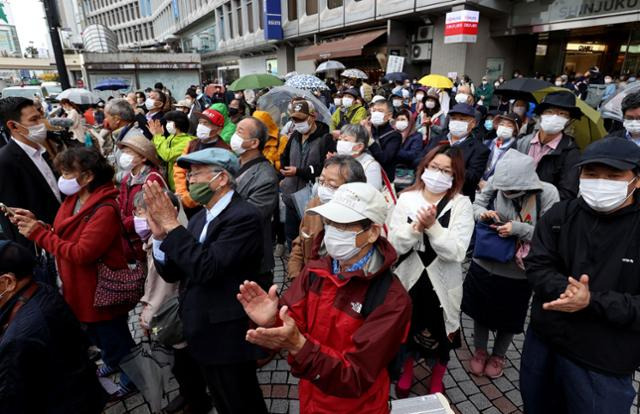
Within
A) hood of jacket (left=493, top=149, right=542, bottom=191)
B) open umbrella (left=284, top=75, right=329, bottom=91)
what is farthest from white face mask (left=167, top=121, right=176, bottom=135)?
open umbrella (left=284, top=75, right=329, bottom=91)

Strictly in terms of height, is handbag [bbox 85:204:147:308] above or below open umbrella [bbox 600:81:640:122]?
below

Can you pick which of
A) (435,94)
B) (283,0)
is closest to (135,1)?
(283,0)

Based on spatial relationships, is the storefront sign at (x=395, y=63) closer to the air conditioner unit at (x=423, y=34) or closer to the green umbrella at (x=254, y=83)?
the air conditioner unit at (x=423, y=34)

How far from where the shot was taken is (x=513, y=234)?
290cm

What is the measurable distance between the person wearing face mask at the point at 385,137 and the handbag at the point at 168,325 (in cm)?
368

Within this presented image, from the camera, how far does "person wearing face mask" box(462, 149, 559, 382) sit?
9.48ft

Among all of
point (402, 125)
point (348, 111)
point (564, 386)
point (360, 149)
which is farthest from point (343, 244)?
point (348, 111)

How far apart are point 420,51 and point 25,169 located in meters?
19.1

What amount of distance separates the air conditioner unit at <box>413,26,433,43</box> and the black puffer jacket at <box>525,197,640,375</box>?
18588 millimetres

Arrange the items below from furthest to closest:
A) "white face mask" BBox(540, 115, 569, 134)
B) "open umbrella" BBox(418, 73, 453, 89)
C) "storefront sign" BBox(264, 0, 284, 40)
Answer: "storefront sign" BBox(264, 0, 284, 40)
"open umbrella" BBox(418, 73, 453, 89)
"white face mask" BBox(540, 115, 569, 134)

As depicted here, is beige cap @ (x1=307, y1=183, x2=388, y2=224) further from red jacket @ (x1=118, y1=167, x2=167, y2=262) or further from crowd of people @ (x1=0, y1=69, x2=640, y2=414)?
red jacket @ (x1=118, y1=167, x2=167, y2=262)

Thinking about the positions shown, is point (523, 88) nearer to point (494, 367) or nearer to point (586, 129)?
point (586, 129)

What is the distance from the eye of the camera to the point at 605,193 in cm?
203

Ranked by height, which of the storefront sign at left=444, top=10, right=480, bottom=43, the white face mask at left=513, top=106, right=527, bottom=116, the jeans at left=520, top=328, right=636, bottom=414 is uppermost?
the storefront sign at left=444, top=10, right=480, bottom=43
